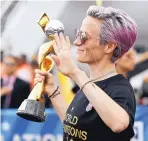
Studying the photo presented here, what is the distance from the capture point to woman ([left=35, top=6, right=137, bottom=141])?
2.06 m

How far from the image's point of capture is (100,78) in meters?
2.32

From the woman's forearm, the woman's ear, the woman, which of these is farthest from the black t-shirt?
the woman's forearm

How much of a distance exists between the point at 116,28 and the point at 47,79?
17.3 inches

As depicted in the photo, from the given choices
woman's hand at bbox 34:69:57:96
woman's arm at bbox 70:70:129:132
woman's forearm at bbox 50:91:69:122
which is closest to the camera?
woman's arm at bbox 70:70:129:132

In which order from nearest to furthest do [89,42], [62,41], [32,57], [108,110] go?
[108,110], [62,41], [89,42], [32,57]

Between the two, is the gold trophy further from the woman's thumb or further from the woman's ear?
the woman's ear

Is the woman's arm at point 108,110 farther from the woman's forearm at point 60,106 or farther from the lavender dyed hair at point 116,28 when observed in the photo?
the woman's forearm at point 60,106

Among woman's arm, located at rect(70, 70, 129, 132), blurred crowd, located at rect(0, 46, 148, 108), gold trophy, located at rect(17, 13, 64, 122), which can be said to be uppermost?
blurred crowd, located at rect(0, 46, 148, 108)

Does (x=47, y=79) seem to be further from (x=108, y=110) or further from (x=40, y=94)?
(x=108, y=110)

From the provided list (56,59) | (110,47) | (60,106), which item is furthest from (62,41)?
(60,106)

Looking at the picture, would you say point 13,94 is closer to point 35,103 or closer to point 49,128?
point 49,128

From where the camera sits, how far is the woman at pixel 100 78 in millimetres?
2057

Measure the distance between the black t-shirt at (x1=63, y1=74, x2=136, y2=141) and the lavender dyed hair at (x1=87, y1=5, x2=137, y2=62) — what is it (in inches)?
6.0

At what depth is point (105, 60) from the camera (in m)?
2.29
